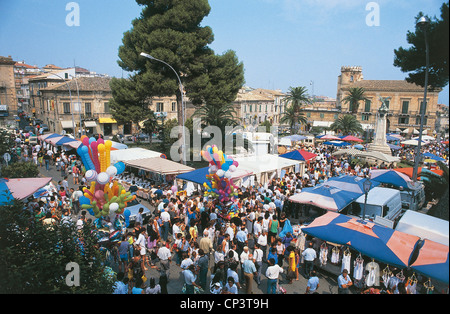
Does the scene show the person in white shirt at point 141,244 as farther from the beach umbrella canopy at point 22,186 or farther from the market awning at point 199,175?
the market awning at point 199,175

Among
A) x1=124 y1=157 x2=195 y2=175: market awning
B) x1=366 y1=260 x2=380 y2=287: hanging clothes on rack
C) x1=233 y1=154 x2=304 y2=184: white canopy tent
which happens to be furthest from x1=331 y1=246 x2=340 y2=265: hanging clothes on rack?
x1=124 y1=157 x2=195 y2=175: market awning

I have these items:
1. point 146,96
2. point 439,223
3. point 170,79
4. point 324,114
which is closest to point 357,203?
point 439,223

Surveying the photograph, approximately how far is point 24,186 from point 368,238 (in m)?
11.4

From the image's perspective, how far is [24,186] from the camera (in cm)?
1095

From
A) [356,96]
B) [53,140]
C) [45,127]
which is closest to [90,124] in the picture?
[45,127]

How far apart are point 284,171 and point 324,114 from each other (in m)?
43.8

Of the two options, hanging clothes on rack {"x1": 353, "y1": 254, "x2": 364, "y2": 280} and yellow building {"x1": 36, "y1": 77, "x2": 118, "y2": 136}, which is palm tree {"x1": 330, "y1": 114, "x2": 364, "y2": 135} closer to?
yellow building {"x1": 36, "y1": 77, "x2": 118, "y2": 136}

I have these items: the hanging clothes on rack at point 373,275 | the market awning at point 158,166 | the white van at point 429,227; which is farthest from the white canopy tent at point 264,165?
the white van at point 429,227

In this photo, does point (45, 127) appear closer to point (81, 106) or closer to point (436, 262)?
point (81, 106)

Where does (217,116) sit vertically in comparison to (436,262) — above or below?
above

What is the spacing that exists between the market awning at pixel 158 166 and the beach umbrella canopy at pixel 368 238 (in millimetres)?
8686

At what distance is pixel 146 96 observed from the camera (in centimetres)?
2277

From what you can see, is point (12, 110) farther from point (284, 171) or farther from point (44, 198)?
point (284, 171)

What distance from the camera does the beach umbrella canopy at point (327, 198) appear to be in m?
11.0
